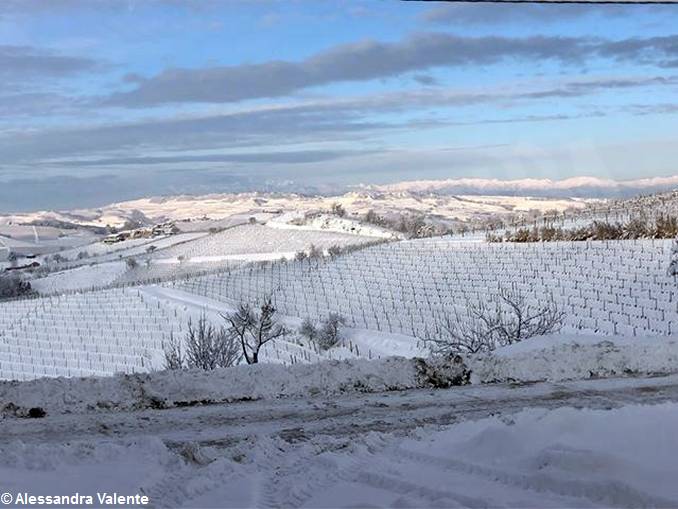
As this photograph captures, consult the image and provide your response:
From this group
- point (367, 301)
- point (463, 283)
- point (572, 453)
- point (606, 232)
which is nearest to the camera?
point (572, 453)

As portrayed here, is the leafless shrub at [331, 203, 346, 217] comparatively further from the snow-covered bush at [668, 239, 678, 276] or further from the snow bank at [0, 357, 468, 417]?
the snow bank at [0, 357, 468, 417]

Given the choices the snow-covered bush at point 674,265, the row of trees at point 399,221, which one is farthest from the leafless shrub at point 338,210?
the snow-covered bush at point 674,265

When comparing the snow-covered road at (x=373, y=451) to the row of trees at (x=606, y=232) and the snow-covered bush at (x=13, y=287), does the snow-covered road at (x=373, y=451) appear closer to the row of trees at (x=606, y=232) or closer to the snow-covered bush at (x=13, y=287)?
the row of trees at (x=606, y=232)

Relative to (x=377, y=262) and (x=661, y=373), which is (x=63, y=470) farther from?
(x=377, y=262)

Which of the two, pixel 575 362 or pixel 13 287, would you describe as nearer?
pixel 575 362

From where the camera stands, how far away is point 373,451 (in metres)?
5.10

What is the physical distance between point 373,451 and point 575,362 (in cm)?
329

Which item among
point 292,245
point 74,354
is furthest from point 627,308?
point 292,245

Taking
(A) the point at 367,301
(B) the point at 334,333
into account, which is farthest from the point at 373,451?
(A) the point at 367,301

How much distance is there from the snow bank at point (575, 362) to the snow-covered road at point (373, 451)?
58cm

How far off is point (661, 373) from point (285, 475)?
4.49 meters

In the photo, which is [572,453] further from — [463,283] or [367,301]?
[463,283]

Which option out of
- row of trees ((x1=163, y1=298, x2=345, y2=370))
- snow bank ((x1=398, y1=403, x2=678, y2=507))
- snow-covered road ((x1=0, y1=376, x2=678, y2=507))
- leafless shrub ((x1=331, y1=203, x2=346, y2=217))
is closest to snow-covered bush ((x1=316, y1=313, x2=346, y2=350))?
row of trees ((x1=163, y1=298, x2=345, y2=370))

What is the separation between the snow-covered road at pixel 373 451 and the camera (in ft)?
13.8
